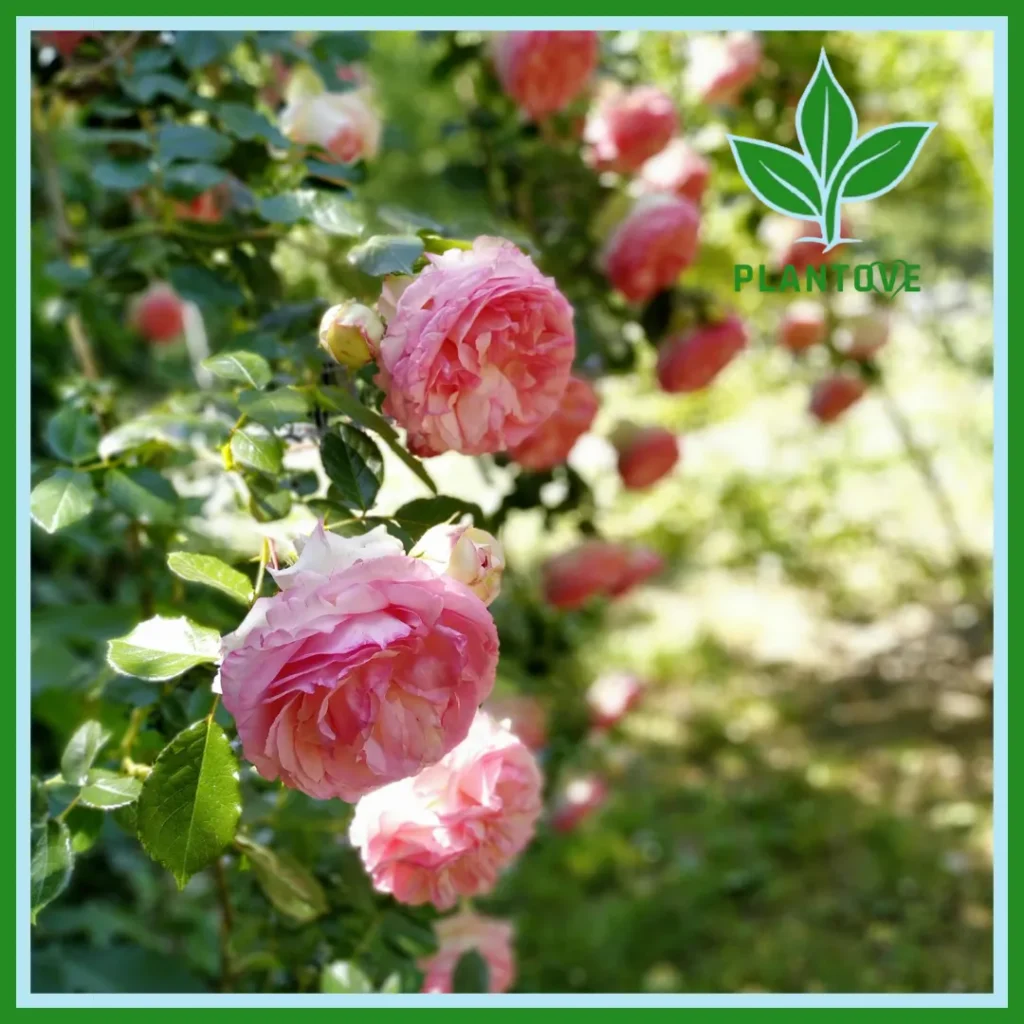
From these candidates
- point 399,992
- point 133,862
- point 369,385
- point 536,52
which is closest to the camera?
point 369,385

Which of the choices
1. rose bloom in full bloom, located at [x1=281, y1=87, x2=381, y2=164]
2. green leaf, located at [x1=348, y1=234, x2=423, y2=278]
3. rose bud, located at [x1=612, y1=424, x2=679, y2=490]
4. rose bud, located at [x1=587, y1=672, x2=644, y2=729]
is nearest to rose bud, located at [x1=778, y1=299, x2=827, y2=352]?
rose bud, located at [x1=612, y1=424, x2=679, y2=490]

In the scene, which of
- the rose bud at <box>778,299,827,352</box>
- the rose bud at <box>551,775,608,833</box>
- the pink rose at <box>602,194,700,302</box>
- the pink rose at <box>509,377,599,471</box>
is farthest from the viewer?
the rose bud at <box>551,775,608,833</box>

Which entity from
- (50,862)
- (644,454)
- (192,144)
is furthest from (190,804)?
(644,454)

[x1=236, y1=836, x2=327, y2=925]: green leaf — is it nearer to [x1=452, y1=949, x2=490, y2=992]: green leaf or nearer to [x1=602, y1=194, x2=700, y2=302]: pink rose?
[x1=452, y1=949, x2=490, y2=992]: green leaf

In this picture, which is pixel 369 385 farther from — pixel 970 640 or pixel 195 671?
pixel 970 640

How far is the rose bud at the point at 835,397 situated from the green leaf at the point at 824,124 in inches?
29.6

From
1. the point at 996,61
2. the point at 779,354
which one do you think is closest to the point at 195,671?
the point at 996,61

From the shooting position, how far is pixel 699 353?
1297mm

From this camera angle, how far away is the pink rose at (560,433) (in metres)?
1.04

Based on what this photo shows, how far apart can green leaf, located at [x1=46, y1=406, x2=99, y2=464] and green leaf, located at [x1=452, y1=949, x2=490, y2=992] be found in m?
0.50

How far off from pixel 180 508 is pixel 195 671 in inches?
9.0

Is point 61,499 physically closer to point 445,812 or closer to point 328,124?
point 445,812

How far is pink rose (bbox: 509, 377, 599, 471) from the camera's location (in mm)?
1045

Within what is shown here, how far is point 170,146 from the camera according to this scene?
930 mm
